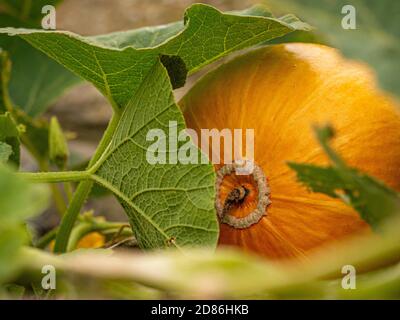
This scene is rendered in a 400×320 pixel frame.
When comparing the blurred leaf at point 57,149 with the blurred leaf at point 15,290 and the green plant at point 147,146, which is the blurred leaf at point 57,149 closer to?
the green plant at point 147,146

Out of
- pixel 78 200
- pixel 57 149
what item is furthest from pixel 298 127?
pixel 57 149

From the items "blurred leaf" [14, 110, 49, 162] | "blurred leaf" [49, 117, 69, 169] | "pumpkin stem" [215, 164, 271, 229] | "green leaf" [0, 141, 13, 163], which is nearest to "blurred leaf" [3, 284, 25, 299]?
"green leaf" [0, 141, 13, 163]

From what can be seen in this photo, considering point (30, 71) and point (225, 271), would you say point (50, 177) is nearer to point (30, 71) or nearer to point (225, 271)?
point (225, 271)

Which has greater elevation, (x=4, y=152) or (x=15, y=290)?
(x=4, y=152)

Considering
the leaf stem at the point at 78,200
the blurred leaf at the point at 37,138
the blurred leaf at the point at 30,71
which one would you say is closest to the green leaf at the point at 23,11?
the blurred leaf at the point at 30,71

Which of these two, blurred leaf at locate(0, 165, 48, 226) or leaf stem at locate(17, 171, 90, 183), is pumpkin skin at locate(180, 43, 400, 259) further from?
blurred leaf at locate(0, 165, 48, 226)

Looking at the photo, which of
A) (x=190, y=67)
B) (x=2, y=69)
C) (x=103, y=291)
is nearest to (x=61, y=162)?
(x=2, y=69)
